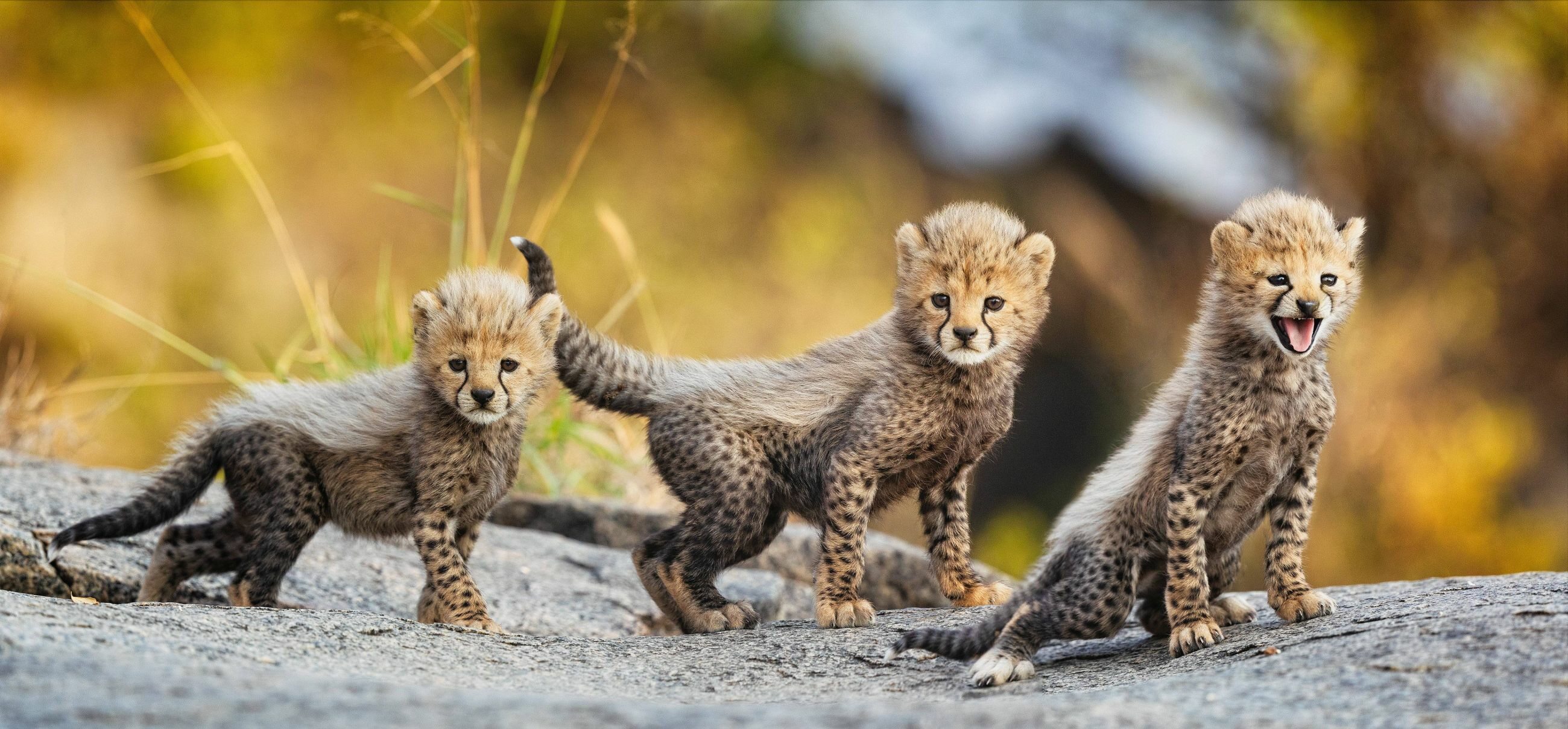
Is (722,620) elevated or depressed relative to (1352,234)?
depressed

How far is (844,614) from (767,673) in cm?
54

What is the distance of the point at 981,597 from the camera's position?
4.20 metres

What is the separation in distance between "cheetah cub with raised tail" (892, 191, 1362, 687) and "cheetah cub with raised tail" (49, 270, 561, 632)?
4.39 feet

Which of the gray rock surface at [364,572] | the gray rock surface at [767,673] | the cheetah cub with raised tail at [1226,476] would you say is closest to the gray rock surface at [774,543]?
the gray rock surface at [364,572]

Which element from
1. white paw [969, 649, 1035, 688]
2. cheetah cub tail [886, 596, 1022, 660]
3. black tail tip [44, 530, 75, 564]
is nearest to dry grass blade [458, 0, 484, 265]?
black tail tip [44, 530, 75, 564]

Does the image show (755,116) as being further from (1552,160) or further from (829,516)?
(829,516)

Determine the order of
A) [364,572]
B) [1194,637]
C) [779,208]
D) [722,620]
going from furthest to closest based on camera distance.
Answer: [779,208] → [364,572] → [722,620] → [1194,637]

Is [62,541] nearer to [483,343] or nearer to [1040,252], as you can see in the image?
[483,343]

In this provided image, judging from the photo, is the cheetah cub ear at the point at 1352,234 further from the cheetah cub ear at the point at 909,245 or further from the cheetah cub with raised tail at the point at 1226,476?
the cheetah cub ear at the point at 909,245

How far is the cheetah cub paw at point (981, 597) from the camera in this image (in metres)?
4.18

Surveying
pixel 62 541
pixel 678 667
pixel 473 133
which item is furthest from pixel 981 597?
pixel 473 133

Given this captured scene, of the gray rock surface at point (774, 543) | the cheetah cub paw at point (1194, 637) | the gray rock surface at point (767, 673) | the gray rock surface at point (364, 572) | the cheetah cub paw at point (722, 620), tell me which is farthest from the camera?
the gray rock surface at point (774, 543)

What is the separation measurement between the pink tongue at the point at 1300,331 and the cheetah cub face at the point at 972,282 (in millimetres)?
811

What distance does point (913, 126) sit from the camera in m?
11.2
